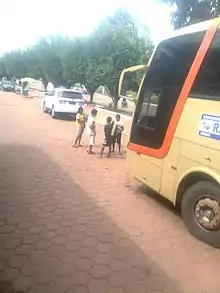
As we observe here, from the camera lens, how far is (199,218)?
5051 millimetres

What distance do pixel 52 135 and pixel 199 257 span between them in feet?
32.1

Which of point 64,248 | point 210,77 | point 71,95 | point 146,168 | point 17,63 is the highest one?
point 17,63

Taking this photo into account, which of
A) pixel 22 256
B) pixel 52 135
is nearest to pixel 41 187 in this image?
pixel 22 256

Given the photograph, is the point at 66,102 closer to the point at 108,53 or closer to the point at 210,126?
the point at 108,53

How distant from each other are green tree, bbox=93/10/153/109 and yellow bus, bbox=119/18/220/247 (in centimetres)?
1513

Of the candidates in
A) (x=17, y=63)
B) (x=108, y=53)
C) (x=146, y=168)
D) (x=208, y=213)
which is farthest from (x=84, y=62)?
(x=17, y=63)

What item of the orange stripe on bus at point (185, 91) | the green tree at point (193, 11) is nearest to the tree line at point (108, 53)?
the green tree at point (193, 11)

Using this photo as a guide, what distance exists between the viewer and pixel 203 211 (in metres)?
5.03

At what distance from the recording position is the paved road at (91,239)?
12.5ft

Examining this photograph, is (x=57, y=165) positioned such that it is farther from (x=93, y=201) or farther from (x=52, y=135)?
(x=52, y=135)

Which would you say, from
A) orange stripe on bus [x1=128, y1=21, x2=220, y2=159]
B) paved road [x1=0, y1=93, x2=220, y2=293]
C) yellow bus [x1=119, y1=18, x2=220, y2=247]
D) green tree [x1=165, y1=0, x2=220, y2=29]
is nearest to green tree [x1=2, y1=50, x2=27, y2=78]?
green tree [x1=165, y1=0, x2=220, y2=29]

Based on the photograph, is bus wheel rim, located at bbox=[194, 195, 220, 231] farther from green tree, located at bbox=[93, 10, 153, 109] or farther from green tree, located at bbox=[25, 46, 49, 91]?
green tree, located at bbox=[25, 46, 49, 91]

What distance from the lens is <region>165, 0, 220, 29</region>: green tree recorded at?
1368 centimetres

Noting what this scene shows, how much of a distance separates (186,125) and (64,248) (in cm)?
247
